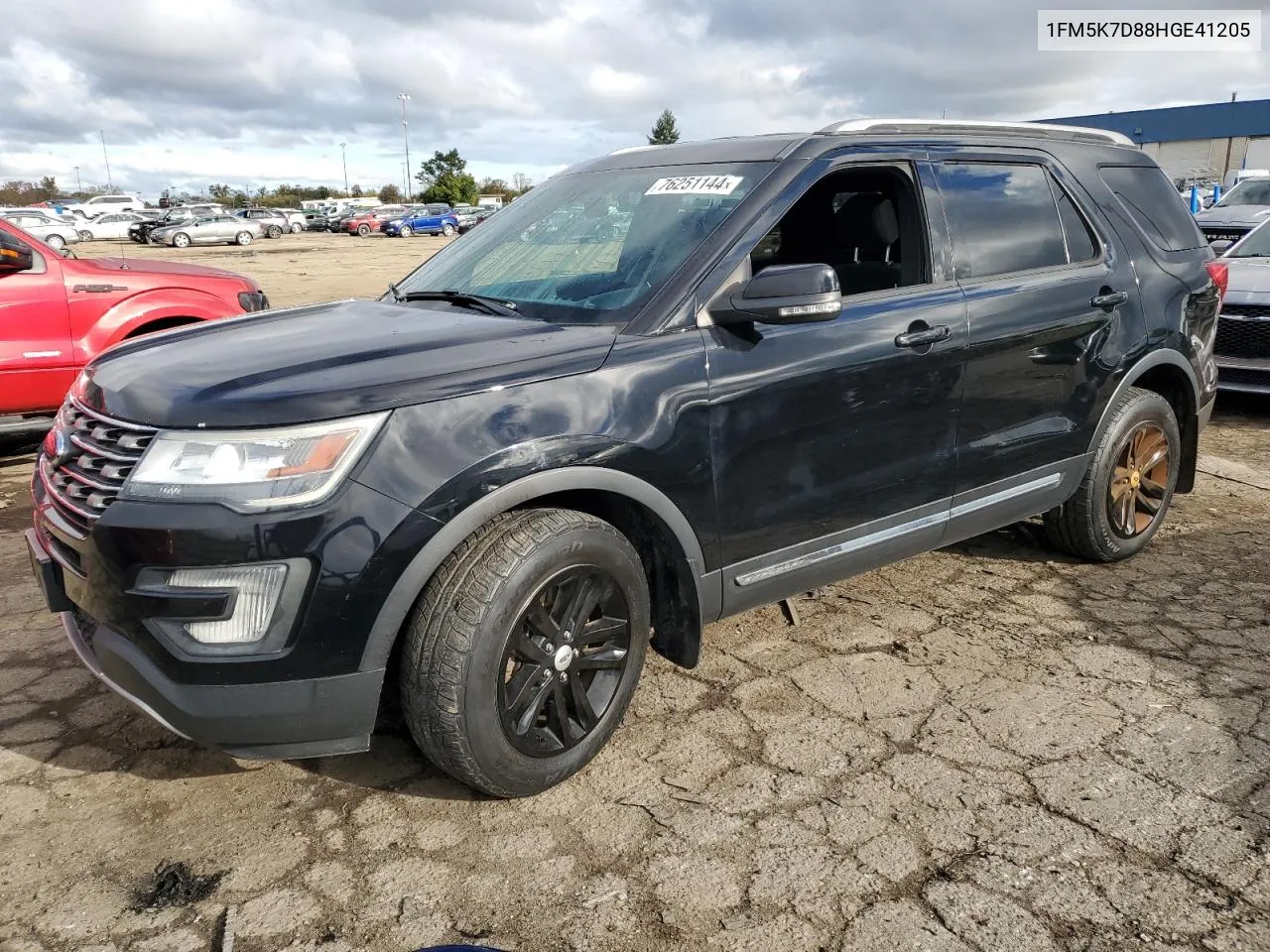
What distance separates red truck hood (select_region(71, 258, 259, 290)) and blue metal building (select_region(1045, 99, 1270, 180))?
197 ft

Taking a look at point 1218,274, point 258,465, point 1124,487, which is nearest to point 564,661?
point 258,465

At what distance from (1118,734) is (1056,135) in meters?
2.53

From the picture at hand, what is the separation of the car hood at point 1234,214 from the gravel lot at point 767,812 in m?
12.6

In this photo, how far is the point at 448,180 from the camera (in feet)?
235

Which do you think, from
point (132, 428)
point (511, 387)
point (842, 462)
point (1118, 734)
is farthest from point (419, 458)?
point (1118, 734)

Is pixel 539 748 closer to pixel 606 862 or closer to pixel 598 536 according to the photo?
pixel 606 862

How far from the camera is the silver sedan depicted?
3853cm

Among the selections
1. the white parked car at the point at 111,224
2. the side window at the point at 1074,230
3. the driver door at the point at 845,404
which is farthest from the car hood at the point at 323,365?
the white parked car at the point at 111,224

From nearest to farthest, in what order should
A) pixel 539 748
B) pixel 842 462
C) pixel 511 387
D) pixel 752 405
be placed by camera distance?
pixel 511 387 < pixel 539 748 < pixel 752 405 < pixel 842 462

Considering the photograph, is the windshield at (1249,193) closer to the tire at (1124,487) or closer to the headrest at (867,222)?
the tire at (1124,487)

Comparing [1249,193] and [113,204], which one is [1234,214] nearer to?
[1249,193]

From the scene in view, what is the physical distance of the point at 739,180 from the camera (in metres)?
3.23

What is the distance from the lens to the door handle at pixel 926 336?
3328 millimetres

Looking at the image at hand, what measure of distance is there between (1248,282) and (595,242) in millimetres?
6589
